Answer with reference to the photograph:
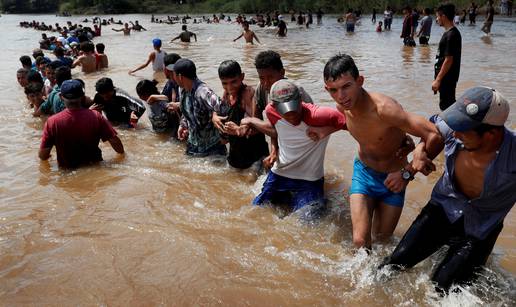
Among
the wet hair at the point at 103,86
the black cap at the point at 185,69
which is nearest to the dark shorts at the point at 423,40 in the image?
the wet hair at the point at 103,86

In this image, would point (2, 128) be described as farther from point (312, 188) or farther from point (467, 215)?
point (467, 215)

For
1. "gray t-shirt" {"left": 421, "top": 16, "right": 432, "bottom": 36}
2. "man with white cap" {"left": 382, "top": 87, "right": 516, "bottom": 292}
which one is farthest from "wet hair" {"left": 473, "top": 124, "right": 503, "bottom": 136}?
"gray t-shirt" {"left": 421, "top": 16, "right": 432, "bottom": 36}

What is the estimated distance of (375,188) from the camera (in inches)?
126

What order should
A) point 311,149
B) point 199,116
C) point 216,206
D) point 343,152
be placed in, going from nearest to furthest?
point 311,149, point 216,206, point 199,116, point 343,152

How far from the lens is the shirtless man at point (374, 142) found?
2791mm

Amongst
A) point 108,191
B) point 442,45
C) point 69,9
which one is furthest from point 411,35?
point 69,9

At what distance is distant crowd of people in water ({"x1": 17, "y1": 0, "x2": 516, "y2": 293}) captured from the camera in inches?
89.7

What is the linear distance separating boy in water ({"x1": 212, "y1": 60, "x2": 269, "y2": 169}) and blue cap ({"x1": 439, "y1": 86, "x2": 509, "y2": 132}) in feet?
7.50

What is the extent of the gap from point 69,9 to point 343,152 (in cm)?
8573

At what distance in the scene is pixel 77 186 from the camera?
4668 mm

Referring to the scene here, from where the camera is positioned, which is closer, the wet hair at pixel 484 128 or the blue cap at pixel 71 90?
the wet hair at pixel 484 128

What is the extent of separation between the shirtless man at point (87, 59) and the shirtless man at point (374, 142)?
10383mm

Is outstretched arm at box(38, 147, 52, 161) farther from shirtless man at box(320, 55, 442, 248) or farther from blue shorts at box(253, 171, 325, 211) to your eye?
shirtless man at box(320, 55, 442, 248)

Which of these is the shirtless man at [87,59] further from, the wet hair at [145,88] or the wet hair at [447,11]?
the wet hair at [447,11]
